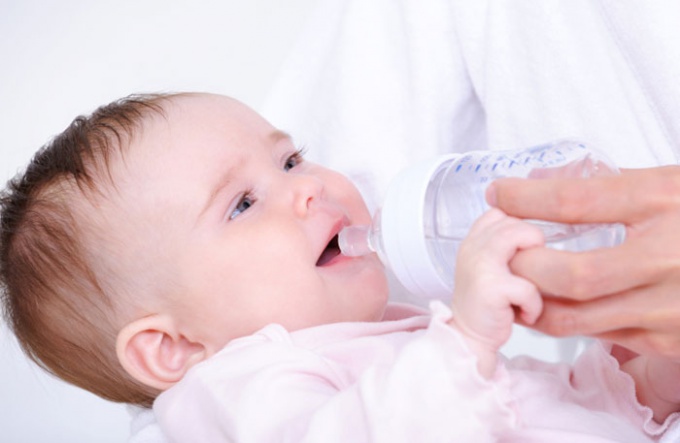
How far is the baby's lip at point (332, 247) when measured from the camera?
1053 mm

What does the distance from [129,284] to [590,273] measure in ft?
1.93

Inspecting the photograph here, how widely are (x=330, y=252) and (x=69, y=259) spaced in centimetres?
33

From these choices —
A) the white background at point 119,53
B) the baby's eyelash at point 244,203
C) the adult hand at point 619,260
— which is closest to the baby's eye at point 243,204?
the baby's eyelash at point 244,203

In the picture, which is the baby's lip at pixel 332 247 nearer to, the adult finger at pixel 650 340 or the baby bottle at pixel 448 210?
the baby bottle at pixel 448 210

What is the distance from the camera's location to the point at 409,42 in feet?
4.68

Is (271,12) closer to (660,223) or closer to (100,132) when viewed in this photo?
(100,132)

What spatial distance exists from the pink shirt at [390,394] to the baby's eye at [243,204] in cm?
17

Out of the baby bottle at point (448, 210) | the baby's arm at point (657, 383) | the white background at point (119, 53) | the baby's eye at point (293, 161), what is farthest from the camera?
the white background at point (119, 53)

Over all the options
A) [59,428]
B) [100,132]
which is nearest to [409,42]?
[100,132]

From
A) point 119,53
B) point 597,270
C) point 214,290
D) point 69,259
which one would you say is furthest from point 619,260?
point 119,53

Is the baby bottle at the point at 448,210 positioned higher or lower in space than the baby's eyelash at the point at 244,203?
lower

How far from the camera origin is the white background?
6.39 feet

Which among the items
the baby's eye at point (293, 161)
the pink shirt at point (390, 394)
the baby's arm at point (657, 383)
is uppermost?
the baby's eye at point (293, 161)

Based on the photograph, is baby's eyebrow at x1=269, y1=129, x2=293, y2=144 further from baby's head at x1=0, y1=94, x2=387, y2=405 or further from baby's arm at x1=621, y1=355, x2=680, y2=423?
baby's arm at x1=621, y1=355, x2=680, y2=423
